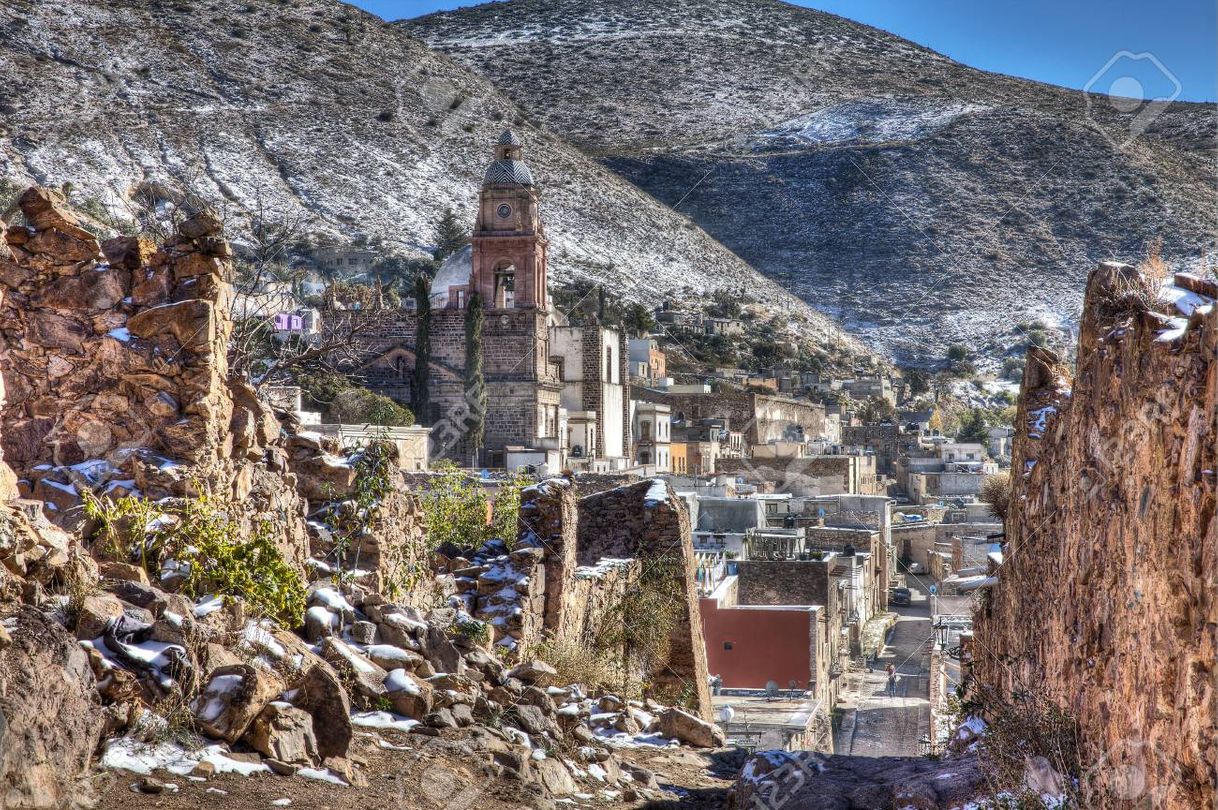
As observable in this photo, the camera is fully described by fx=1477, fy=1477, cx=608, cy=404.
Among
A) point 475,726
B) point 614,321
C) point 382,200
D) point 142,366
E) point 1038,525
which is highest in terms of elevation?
point 382,200

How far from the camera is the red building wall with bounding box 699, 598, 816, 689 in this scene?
20.1 m

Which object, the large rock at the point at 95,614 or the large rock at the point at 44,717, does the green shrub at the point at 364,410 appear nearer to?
the large rock at the point at 95,614

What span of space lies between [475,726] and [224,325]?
240cm

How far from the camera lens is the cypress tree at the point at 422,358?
45.7 meters

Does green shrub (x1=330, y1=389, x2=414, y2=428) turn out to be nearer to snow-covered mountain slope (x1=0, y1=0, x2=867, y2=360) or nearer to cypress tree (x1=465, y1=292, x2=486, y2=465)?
cypress tree (x1=465, y1=292, x2=486, y2=465)

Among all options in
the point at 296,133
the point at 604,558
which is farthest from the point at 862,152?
the point at 604,558

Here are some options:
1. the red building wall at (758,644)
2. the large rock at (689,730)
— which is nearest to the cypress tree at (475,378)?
the red building wall at (758,644)

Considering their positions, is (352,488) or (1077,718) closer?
(1077,718)

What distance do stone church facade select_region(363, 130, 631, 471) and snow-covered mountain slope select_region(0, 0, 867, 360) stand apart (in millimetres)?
20967

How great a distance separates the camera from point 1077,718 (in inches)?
217

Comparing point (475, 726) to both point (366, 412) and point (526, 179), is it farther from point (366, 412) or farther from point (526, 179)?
point (526, 179)

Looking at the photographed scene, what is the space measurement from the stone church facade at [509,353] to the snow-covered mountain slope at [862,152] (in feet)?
118

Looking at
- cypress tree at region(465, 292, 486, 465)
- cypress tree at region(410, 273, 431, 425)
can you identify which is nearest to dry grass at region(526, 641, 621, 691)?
cypress tree at region(465, 292, 486, 465)

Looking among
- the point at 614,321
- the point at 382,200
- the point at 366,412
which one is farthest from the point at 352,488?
the point at 382,200
